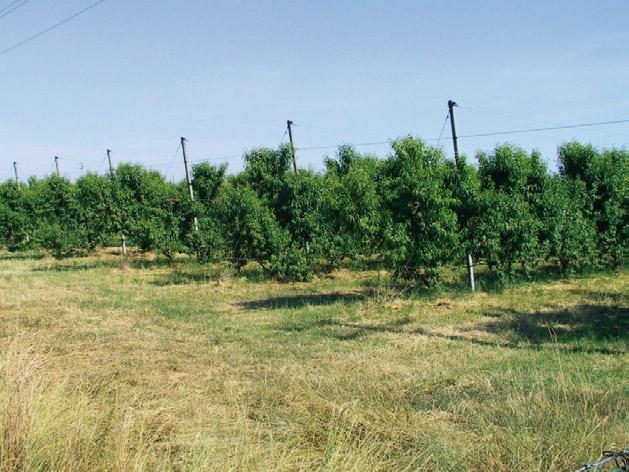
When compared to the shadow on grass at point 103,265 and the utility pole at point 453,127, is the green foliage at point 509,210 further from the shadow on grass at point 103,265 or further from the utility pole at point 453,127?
the shadow on grass at point 103,265

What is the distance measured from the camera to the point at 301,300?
15656 mm

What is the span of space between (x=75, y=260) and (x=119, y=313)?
1937 centimetres

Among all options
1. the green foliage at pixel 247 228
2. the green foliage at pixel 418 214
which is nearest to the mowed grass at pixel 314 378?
the green foliage at pixel 418 214

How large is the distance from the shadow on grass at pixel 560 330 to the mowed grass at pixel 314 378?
5 cm

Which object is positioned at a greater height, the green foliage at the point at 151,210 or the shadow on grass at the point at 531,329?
the green foliage at the point at 151,210

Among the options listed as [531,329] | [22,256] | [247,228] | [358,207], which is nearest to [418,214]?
[358,207]

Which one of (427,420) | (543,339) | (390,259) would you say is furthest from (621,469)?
(390,259)

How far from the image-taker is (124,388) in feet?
19.5

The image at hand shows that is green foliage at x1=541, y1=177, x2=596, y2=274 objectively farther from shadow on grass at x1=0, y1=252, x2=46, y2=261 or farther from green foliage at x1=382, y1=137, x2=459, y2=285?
shadow on grass at x1=0, y1=252, x2=46, y2=261

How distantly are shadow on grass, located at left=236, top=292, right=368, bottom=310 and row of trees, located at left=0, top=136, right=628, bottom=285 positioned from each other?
1422 millimetres

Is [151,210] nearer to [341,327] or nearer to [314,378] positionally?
[341,327]

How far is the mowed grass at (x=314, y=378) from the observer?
12.6 ft

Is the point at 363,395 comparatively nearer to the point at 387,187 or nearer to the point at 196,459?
the point at 196,459

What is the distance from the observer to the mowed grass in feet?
12.6
